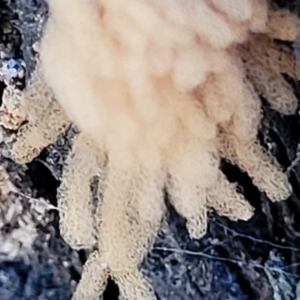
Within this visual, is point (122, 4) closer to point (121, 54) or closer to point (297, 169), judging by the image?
point (121, 54)

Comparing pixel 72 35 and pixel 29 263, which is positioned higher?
pixel 72 35

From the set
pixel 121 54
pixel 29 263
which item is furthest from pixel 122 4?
pixel 29 263

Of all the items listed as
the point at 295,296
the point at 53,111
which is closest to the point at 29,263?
the point at 53,111

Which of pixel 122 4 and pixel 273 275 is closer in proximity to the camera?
pixel 122 4

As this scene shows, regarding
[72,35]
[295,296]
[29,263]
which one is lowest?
[29,263]

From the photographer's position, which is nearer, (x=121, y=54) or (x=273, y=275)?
(x=121, y=54)

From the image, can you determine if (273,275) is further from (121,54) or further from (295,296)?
(121,54)
